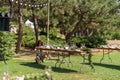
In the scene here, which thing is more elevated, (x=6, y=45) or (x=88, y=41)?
(x=6, y=45)

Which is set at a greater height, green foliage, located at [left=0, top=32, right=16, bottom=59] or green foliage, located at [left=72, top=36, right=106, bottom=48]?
green foliage, located at [left=0, top=32, right=16, bottom=59]

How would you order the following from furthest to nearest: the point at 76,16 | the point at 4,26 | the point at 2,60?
1. the point at 76,16
2. the point at 4,26
3. the point at 2,60

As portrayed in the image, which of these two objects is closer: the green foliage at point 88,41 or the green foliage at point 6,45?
the green foliage at point 6,45

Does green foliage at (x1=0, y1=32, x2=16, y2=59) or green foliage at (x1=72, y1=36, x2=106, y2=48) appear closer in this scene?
green foliage at (x1=0, y1=32, x2=16, y2=59)

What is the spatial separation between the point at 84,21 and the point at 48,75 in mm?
17259

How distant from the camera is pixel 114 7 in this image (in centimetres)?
2080

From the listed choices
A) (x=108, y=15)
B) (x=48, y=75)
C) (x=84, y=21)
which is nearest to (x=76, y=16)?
(x=84, y=21)

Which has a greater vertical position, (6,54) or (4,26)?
(4,26)

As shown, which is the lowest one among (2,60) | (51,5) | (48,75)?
(2,60)

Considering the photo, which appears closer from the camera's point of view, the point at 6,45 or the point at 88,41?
the point at 6,45

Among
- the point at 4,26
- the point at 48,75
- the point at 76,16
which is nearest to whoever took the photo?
the point at 48,75

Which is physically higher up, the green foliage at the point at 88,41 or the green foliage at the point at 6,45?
the green foliage at the point at 6,45

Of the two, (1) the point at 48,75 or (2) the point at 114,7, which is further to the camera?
(2) the point at 114,7

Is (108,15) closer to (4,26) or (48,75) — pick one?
(4,26)
